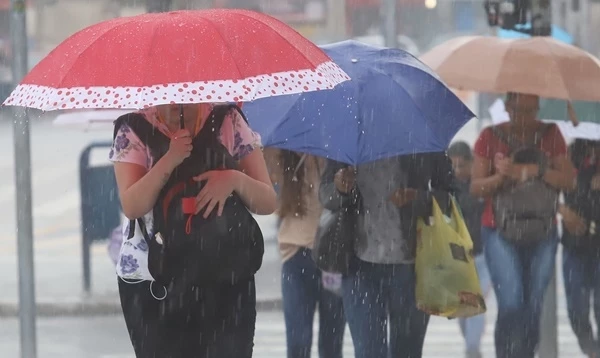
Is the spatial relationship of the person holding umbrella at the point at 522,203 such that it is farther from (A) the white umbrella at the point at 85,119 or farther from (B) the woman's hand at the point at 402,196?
(A) the white umbrella at the point at 85,119

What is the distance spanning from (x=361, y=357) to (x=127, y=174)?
6.03ft

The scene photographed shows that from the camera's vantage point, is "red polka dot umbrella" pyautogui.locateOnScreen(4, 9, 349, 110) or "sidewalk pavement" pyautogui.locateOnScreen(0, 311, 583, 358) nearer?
"red polka dot umbrella" pyautogui.locateOnScreen(4, 9, 349, 110)

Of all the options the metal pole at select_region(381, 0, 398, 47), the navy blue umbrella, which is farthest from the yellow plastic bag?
the metal pole at select_region(381, 0, 398, 47)

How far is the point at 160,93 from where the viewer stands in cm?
376

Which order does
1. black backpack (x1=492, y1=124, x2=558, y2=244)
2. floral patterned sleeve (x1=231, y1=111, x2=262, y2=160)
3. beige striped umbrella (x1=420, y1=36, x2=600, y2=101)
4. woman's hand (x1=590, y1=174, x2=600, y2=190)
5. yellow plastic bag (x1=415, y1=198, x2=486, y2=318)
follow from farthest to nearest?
woman's hand (x1=590, y1=174, x2=600, y2=190)
black backpack (x1=492, y1=124, x2=558, y2=244)
beige striped umbrella (x1=420, y1=36, x2=600, y2=101)
yellow plastic bag (x1=415, y1=198, x2=486, y2=318)
floral patterned sleeve (x1=231, y1=111, x2=262, y2=160)

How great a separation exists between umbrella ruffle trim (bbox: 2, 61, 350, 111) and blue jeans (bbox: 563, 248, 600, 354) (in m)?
4.08

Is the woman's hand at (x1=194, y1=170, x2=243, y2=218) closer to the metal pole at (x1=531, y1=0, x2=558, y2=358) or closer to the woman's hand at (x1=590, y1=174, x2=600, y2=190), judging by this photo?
the woman's hand at (x1=590, y1=174, x2=600, y2=190)

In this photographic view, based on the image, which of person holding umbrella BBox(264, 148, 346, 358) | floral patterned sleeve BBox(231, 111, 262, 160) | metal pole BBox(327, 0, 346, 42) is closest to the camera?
floral patterned sleeve BBox(231, 111, 262, 160)

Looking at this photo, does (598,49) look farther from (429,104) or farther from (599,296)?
(429,104)

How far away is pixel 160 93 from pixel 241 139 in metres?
0.54

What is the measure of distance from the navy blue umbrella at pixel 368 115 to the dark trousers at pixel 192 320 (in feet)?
3.66

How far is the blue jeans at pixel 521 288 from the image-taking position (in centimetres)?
668

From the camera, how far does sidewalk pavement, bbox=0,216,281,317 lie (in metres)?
10.3

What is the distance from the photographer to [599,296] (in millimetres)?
7750
